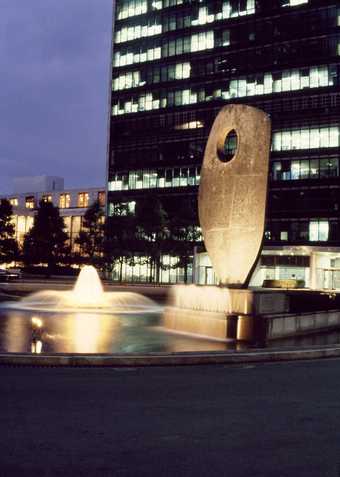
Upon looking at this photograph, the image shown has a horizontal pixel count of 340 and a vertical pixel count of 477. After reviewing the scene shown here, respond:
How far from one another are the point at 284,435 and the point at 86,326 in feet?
38.8

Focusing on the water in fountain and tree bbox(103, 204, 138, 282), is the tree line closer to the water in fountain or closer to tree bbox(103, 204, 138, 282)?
tree bbox(103, 204, 138, 282)

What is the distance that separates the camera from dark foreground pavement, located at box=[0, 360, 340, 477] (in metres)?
5.46

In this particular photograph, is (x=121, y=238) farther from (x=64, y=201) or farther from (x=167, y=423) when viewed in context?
(x=167, y=423)

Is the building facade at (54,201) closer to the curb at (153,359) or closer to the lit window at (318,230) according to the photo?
the lit window at (318,230)

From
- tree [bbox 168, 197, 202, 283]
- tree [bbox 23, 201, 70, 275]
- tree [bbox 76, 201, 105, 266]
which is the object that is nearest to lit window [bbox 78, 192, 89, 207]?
tree [bbox 23, 201, 70, 275]

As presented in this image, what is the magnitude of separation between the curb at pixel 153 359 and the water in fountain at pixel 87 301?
40.4 ft

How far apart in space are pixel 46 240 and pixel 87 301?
4578cm

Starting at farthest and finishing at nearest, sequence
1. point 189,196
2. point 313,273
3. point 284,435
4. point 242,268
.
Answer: point 189,196 → point 313,273 → point 242,268 → point 284,435

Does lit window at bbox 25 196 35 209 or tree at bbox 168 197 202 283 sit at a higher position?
lit window at bbox 25 196 35 209

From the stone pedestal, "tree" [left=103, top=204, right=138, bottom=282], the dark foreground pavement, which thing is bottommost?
the dark foreground pavement

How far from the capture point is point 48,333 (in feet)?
51.4

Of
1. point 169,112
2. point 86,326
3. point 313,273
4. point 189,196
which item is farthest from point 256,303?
point 169,112

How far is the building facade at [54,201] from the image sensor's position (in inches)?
4163

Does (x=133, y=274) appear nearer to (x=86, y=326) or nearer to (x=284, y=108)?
(x=284, y=108)
